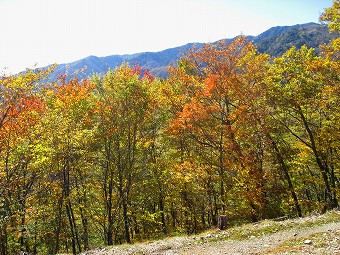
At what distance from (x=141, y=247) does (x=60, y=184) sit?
390 inches

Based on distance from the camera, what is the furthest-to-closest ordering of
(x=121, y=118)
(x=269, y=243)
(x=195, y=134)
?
(x=195, y=134)
(x=121, y=118)
(x=269, y=243)

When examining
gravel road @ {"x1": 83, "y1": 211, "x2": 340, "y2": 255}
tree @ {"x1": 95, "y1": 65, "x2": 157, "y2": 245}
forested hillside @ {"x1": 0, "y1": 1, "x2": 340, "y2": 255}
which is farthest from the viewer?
tree @ {"x1": 95, "y1": 65, "x2": 157, "y2": 245}

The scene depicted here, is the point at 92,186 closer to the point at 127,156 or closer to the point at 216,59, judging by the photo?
the point at 127,156

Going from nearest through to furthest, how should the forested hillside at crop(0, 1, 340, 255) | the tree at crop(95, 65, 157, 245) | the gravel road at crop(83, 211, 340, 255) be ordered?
the gravel road at crop(83, 211, 340, 255)
the forested hillside at crop(0, 1, 340, 255)
the tree at crop(95, 65, 157, 245)

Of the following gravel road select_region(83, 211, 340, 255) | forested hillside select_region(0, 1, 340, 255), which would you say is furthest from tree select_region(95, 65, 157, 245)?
gravel road select_region(83, 211, 340, 255)

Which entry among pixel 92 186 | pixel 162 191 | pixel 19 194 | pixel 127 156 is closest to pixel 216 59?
pixel 127 156

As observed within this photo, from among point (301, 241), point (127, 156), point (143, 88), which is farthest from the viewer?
point (127, 156)

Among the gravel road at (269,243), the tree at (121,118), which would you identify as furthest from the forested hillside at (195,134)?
the gravel road at (269,243)

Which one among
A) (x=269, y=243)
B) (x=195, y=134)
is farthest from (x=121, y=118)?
(x=269, y=243)

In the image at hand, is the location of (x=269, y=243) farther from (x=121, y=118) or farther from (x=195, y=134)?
(x=121, y=118)

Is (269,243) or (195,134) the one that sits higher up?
(195,134)

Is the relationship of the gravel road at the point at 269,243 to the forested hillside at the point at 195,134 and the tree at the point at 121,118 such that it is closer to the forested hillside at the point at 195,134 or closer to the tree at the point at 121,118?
the forested hillside at the point at 195,134

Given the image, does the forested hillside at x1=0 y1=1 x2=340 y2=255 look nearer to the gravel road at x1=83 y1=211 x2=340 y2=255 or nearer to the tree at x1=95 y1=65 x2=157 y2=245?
the tree at x1=95 y1=65 x2=157 y2=245

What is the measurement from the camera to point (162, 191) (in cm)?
3253
